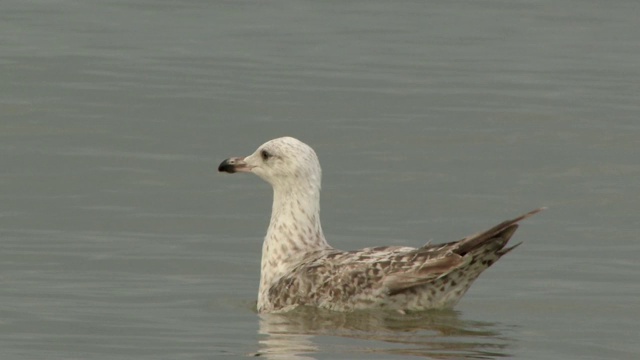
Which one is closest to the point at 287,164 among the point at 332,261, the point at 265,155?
the point at 265,155

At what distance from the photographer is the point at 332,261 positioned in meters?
15.0

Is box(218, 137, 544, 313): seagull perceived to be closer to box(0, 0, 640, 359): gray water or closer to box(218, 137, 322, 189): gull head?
box(218, 137, 322, 189): gull head

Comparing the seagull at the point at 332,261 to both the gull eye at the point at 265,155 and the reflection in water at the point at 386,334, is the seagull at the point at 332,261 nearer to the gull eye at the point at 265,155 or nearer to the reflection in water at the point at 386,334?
the gull eye at the point at 265,155

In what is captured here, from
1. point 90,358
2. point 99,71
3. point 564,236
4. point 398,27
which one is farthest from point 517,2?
point 90,358

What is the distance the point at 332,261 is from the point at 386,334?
1413 millimetres

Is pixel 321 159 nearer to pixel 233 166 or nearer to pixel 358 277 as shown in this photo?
pixel 233 166

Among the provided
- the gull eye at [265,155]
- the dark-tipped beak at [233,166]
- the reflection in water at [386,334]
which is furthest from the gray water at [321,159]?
the gull eye at [265,155]

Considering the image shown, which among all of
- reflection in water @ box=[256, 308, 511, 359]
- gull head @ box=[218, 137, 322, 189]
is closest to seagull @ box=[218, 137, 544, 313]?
gull head @ box=[218, 137, 322, 189]

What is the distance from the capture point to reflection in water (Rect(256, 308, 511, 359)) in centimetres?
1299

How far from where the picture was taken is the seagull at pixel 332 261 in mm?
14305

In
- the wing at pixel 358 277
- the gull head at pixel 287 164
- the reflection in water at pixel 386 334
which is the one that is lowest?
the reflection in water at pixel 386 334

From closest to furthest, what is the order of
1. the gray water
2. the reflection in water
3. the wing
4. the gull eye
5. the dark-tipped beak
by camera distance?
the reflection in water → the gray water → the wing → the gull eye → the dark-tipped beak

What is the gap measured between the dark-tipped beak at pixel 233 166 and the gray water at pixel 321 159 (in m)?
1.09

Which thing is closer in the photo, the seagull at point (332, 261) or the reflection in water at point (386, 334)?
the reflection in water at point (386, 334)
